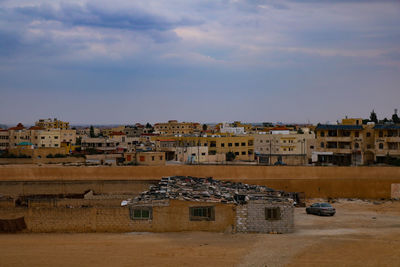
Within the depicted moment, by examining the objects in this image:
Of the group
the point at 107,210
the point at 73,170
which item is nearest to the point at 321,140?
the point at 73,170

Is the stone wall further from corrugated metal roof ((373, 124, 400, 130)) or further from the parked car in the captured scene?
corrugated metal roof ((373, 124, 400, 130))

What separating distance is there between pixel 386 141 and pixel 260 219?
29895 mm

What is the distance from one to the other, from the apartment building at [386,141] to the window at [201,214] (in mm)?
30516

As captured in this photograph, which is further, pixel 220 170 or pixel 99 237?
pixel 220 170

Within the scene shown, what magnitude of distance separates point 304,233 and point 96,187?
15854mm

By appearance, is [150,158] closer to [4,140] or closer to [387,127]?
[387,127]

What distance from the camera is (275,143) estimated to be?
Result: 56.0 meters

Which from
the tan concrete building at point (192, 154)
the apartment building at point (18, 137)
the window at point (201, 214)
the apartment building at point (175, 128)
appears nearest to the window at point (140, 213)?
the window at point (201, 214)

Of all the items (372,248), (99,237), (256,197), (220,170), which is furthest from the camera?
(220,170)

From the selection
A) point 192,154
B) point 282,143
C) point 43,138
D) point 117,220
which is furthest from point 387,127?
point 43,138

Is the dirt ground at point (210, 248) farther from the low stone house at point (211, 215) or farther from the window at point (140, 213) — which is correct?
the window at point (140, 213)

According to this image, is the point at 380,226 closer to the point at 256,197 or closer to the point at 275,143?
the point at 256,197

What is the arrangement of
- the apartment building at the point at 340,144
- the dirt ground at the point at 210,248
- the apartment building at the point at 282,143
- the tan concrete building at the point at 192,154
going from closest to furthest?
the dirt ground at the point at 210,248, the apartment building at the point at 340,144, the tan concrete building at the point at 192,154, the apartment building at the point at 282,143

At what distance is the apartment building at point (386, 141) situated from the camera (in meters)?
44.5
